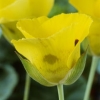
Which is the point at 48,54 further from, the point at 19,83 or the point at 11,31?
the point at 19,83

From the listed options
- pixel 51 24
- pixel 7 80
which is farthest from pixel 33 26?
Answer: pixel 7 80

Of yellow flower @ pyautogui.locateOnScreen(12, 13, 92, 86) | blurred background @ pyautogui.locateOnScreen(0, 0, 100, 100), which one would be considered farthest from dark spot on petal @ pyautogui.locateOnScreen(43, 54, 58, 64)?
blurred background @ pyautogui.locateOnScreen(0, 0, 100, 100)

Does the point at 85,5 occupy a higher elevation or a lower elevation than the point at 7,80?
higher

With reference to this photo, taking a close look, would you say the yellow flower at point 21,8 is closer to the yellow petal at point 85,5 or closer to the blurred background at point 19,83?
the yellow petal at point 85,5

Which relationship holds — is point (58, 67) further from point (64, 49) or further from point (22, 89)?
point (22, 89)

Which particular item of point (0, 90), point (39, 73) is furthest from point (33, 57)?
point (0, 90)

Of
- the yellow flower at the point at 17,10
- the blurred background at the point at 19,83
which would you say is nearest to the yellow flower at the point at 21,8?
the yellow flower at the point at 17,10
